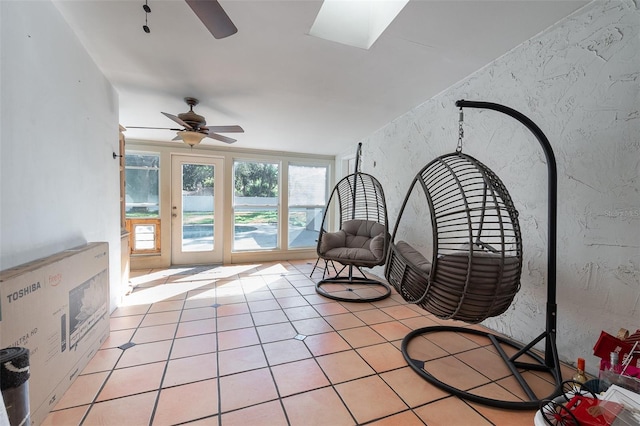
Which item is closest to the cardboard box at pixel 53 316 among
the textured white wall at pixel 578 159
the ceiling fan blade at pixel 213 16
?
the ceiling fan blade at pixel 213 16

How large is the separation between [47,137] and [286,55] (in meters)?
1.62

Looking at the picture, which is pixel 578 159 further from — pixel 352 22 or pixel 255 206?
pixel 255 206

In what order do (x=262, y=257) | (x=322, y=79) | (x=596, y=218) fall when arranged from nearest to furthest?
1. (x=596, y=218)
2. (x=322, y=79)
3. (x=262, y=257)

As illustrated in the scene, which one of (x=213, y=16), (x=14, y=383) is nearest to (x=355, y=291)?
(x=14, y=383)

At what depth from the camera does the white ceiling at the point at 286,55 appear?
1.63m

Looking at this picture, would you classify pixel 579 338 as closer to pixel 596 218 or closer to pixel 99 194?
pixel 596 218

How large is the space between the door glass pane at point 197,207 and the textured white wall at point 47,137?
2474 mm

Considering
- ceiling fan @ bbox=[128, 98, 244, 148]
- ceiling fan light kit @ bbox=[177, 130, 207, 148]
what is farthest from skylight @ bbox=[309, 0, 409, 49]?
ceiling fan light kit @ bbox=[177, 130, 207, 148]

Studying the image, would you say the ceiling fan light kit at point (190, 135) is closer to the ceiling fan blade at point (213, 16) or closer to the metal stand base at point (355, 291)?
the ceiling fan blade at point (213, 16)

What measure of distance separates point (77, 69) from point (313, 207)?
4.27 m

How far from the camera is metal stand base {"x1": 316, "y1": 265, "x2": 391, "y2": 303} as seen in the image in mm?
3005

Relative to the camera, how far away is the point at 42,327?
50.4 inches

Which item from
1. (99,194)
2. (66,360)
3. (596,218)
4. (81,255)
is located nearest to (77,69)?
(99,194)

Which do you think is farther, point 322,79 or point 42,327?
point 322,79
